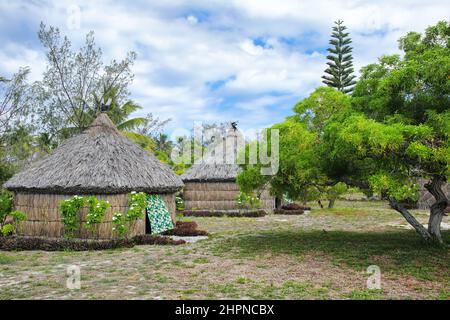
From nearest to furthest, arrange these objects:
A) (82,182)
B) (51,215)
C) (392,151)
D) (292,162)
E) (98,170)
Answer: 1. (392,151)
2. (292,162)
3. (82,182)
4. (51,215)
5. (98,170)

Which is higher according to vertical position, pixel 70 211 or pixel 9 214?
pixel 70 211

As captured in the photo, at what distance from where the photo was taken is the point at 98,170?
14.9 m

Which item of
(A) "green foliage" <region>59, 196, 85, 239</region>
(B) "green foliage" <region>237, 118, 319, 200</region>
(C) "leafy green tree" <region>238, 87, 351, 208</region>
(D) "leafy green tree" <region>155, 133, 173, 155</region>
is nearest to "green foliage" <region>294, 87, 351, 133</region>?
(C) "leafy green tree" <region>238, 87, 351, 208</region>

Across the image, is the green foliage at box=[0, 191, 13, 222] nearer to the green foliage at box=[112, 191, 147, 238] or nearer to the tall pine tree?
the green foliage at box=[112, 191, 147, 238]

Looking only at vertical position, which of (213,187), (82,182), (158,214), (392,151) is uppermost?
(392,151)

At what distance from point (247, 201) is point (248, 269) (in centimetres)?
1552

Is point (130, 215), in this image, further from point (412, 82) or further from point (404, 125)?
point (412, 82)

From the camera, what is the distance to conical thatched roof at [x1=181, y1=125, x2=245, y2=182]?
26.3 meters

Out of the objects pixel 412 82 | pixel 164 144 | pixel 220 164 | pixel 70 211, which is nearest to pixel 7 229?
pixel 70 211

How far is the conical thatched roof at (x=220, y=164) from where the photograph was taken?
86.2 ft

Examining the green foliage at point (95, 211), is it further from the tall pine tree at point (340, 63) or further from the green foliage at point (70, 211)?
the tall pine tree at point (340, 63)

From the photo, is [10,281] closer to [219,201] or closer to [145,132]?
[219,201]

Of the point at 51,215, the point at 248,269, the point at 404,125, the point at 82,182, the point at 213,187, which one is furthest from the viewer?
the point at 213,187
